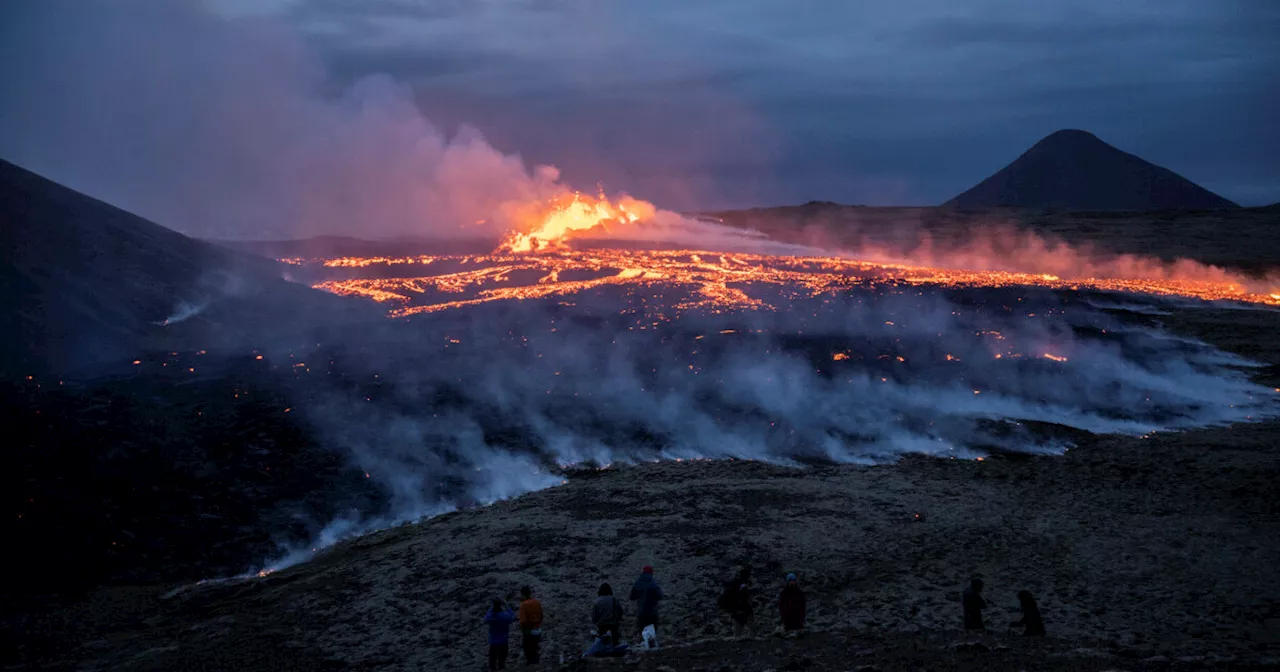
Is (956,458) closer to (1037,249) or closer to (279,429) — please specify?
(279,429)

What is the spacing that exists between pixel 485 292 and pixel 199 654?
43787mm

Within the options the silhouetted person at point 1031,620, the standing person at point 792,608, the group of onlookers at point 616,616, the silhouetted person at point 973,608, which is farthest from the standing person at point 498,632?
the silhouetted person at point 1031,620

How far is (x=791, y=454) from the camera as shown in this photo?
26281 millimetres

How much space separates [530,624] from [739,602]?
3534mm

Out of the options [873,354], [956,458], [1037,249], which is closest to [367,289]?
[873,354]

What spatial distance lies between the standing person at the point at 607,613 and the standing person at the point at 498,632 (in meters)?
1.35

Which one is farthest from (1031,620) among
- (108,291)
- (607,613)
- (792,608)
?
(108,291)

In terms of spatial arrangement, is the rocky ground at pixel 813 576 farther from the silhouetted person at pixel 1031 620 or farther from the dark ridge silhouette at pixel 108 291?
the dark ridge silhouette at pixel 108 291

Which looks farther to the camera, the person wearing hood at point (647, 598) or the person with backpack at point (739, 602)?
the person with backpack at point (739, 602)

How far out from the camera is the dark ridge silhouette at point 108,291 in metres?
31.6

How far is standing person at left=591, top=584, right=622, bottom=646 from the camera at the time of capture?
41.3 feet

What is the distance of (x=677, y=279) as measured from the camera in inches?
2557

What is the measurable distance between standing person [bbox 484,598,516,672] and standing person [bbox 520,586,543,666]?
248mm

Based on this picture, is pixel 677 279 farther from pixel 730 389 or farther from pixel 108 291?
pixel 108 291
